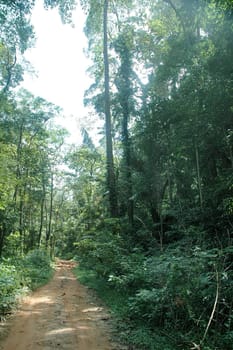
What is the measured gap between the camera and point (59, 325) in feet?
22.9

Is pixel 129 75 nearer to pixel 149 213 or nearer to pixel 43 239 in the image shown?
pixel 149 213

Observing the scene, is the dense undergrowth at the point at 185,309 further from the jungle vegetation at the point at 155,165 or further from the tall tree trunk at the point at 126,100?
the tall tree trunk at the point at 126,100

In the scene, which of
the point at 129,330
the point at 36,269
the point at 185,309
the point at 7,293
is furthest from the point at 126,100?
the point at 185,309

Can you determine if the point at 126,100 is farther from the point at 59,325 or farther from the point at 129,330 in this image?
the point at 129,330

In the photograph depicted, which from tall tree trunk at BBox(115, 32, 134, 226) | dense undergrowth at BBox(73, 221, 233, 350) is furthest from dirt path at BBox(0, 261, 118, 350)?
tall tree trunk at BBox(115, 32, 134, 226)

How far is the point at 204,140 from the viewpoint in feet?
40.6

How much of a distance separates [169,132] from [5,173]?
26.2ft

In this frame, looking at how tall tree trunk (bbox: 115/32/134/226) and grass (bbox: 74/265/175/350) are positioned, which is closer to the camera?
grass (bbox: 74/265/175/350)

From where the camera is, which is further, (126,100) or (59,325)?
(126,100)

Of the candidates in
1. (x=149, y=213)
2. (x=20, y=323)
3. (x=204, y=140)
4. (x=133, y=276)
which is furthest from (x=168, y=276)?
(x=149, y=213)

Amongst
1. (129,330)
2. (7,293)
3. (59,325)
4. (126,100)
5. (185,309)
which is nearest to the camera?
(185,309)

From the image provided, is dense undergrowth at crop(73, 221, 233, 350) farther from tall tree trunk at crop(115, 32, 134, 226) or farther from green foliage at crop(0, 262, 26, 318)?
tall tree trunk at crop(115, 32, 134, 226)

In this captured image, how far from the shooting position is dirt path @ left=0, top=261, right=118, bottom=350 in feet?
18.7

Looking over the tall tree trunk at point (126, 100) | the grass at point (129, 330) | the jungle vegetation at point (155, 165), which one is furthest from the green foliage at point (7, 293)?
the tall tree trunk at point (126, 100)
